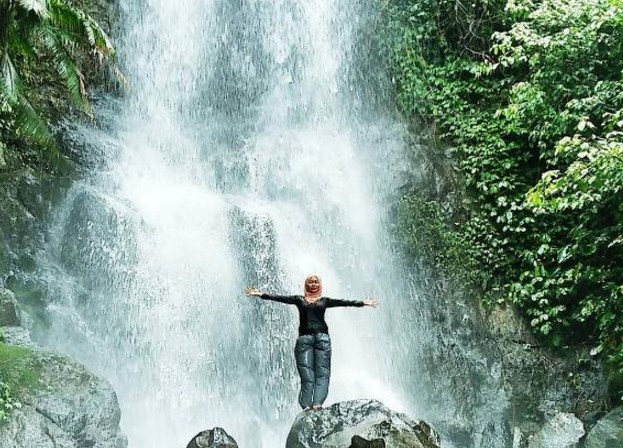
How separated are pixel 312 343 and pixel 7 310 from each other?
4587 millimetres

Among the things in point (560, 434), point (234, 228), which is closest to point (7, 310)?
point (234, 228)

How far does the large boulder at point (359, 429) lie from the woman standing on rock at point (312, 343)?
0.38 meters

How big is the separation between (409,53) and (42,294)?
9318 millimetres

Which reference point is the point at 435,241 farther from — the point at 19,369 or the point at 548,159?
the point at 19,369

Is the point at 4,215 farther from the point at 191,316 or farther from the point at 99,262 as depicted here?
the point at 191,316

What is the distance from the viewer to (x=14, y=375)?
25.8ft

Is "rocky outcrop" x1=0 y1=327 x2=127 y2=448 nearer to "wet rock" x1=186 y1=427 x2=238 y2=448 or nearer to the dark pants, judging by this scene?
"wet rock" x1=186 y1=427 x2=238 y2=448

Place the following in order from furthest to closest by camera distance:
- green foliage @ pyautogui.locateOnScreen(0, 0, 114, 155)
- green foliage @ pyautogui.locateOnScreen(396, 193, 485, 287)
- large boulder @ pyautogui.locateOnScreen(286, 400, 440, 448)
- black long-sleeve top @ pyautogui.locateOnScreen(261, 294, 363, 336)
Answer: green foliage @ pyautogui.locateOnScreen(396, 193, 485, 287) → green foliage @ pyautogui.locateOnScreen(0, 0, 114, 155) → black long-sleeve top @ pyautogui.locateOnScreen(261, 294, 363, 336) → large boulder @ pyautogui.locateOnScreen(286, 400, 440, 448)

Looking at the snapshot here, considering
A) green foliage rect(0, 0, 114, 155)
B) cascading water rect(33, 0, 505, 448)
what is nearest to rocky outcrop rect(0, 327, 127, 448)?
cascading water rect(33, 0, 505, 448)

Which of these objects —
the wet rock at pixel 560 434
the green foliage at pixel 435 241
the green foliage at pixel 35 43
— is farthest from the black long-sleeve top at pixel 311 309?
the green foliage at pixel 435 241

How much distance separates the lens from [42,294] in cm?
1116

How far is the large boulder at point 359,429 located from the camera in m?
6.77

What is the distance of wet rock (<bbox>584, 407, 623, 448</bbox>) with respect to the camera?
10.2 m

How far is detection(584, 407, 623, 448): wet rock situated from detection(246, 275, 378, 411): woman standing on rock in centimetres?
499
